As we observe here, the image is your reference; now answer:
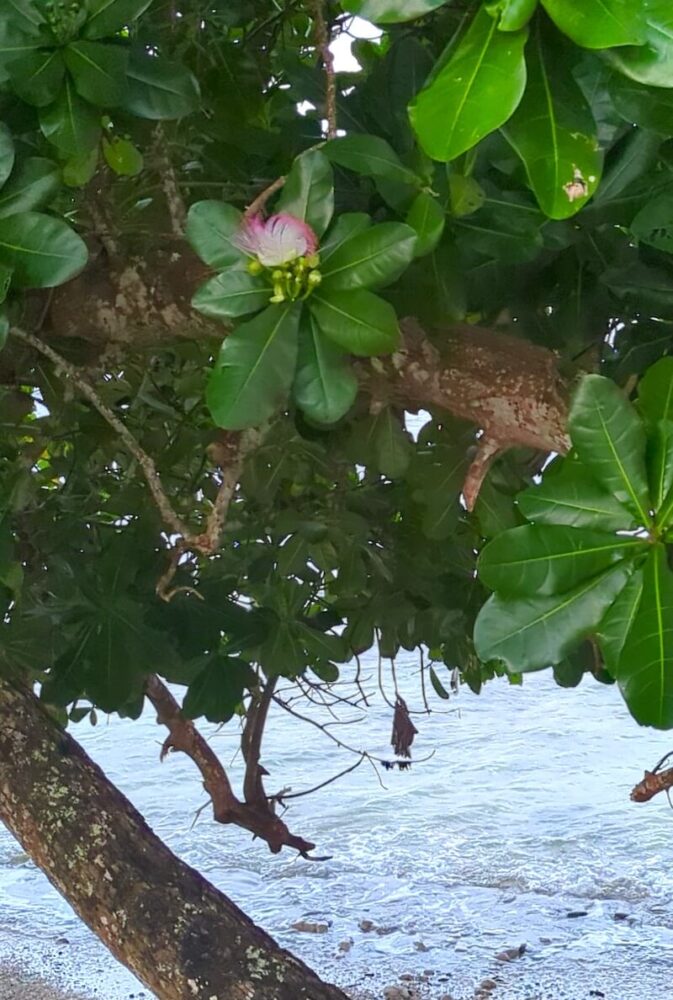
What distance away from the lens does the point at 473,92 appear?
0.36m

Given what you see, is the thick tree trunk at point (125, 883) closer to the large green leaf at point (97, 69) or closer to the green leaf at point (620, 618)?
the green leaf at point (620, 618)

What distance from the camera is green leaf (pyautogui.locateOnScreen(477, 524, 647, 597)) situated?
535 mm

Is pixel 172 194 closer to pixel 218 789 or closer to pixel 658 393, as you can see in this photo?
pixel 658 393

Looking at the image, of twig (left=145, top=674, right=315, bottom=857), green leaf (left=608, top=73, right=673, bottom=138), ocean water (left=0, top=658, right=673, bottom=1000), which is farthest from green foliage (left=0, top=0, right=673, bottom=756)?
ocean water (left=0, top=658, right=673, bottom=1000)

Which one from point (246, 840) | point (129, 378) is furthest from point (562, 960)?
point (129, 378)

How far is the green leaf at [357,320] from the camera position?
528 millimetres

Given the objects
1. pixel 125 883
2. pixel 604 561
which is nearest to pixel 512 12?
pixel 604 561

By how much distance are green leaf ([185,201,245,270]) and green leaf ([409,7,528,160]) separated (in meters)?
0.18

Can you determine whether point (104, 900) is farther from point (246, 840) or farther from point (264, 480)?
point (246, 840)

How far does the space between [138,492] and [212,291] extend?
2.26 ft

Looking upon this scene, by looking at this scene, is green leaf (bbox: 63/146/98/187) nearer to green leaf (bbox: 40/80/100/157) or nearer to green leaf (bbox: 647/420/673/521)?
green leaf (bbox: 40/80/100/157)

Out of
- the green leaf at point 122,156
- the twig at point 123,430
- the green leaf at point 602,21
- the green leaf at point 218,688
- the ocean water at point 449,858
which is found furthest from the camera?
the ocean water at point 449,858

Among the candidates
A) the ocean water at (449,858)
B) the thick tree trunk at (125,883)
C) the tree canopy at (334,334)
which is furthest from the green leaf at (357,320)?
the ocean water at (449,858)

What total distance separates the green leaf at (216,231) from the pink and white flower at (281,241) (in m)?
0.01
